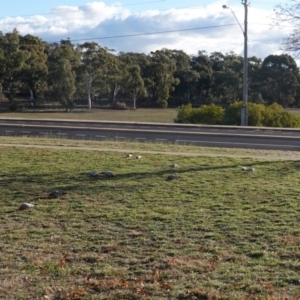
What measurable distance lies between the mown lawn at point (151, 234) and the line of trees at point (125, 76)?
57.3 meters

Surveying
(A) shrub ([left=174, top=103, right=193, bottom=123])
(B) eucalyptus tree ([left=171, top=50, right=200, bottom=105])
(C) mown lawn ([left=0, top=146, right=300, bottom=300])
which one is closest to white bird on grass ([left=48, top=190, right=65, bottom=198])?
(C) mown lawn ([left=0, top=146, right=300, bottom=300])

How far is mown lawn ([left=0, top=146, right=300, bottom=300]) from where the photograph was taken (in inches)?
234

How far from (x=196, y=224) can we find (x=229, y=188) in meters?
2.98

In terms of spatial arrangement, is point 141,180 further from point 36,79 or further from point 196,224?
point 36,79

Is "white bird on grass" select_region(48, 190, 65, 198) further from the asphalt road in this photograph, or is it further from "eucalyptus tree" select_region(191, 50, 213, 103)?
"eucalyptus tree" select_region(191, 50, 213, 103)

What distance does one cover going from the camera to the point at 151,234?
8008 millimetres

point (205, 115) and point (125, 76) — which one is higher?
point (125, 76)

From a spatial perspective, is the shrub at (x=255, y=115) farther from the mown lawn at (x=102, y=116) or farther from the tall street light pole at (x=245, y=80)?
the mown lawn at (x=102, y=116)

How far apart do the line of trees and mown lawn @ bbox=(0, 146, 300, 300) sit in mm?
57345

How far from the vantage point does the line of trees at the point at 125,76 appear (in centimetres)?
7044

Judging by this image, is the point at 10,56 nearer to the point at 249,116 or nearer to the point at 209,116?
the point at 209,116

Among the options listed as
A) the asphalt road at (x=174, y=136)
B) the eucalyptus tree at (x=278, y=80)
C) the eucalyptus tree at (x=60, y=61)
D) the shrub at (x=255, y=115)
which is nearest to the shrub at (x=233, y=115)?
the shrub at (x=255, y=115)

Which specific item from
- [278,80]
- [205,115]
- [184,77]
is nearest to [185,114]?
[205,115]

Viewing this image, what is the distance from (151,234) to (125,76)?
220 feet
